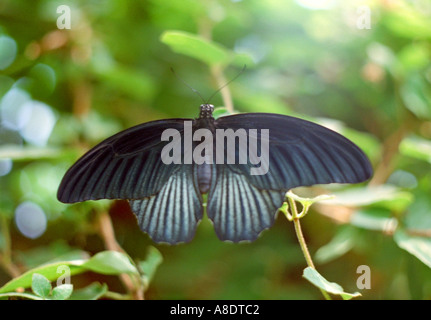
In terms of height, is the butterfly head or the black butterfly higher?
the butterfly head

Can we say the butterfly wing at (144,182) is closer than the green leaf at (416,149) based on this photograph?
Yes

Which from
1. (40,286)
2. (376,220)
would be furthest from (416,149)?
(40,286)

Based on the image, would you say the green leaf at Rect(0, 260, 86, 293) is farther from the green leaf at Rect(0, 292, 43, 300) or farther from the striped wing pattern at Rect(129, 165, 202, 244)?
the striped wing pattern at Rect(129, 165, 202, 244)

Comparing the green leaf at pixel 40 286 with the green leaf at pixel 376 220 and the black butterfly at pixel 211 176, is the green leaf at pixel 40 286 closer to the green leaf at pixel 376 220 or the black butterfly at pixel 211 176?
the black butterfly at pixel 211 176

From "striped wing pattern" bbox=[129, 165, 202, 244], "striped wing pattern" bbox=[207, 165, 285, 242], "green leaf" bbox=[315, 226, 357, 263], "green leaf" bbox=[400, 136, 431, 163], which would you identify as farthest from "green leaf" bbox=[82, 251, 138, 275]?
"green leaf" bbox=[400, 136, 431, 163]

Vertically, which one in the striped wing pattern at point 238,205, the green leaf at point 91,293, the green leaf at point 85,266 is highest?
the striped wing pattern at point 238,205

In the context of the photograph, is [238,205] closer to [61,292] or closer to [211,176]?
[211,176]

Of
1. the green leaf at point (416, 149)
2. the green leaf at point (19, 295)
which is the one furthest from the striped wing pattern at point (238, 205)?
the green leaf at point (416, 149)

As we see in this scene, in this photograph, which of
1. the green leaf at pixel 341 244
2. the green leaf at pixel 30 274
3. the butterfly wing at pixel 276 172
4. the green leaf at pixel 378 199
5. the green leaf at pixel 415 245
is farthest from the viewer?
the green leaf at pixel 341 244
